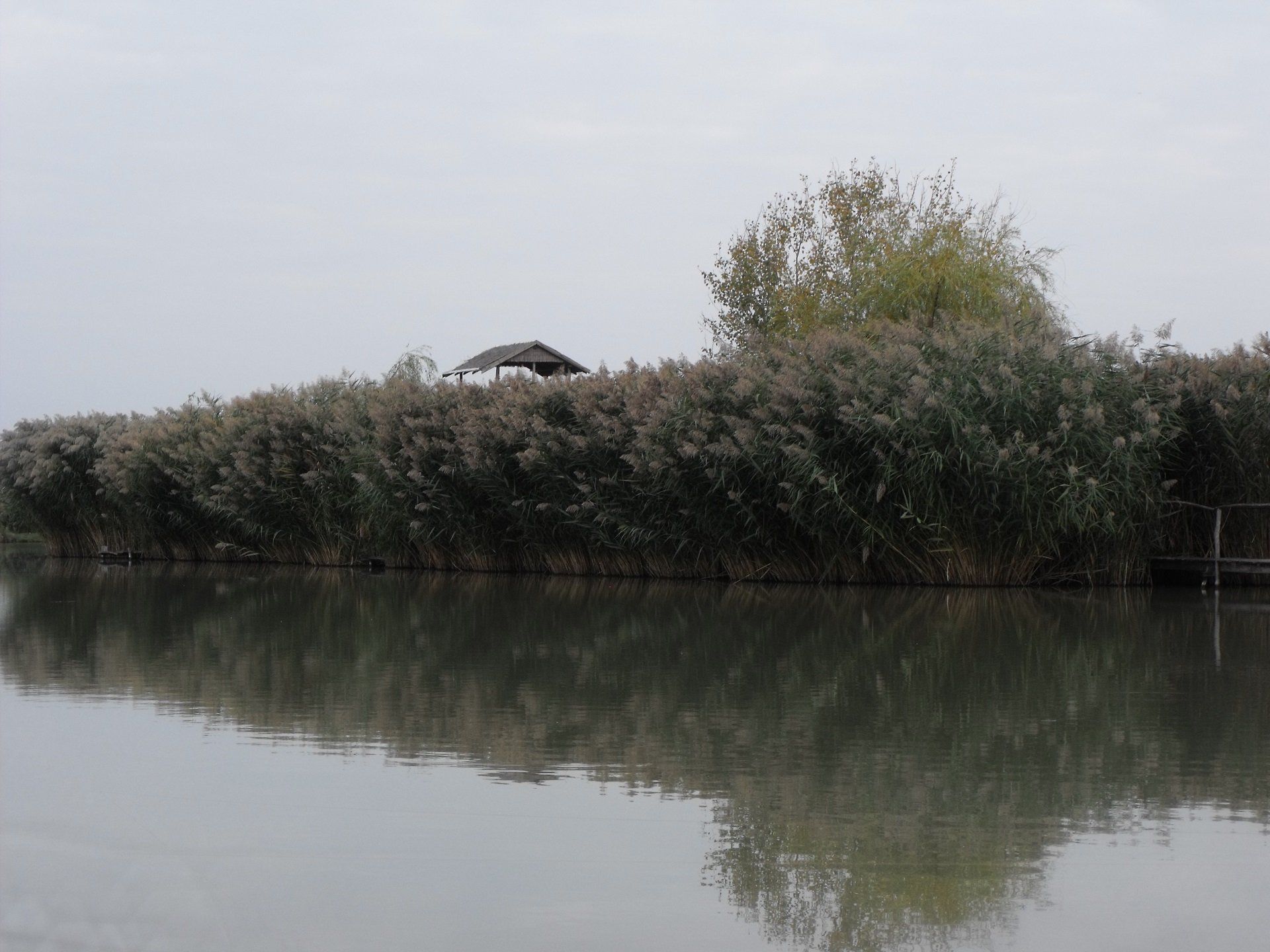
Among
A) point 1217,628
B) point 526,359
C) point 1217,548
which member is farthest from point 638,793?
point 526,359

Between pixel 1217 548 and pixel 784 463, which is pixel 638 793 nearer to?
pixel 784 463

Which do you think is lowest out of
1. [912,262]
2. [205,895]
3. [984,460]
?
[205,895]

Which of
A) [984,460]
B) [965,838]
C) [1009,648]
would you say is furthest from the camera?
[984,460]

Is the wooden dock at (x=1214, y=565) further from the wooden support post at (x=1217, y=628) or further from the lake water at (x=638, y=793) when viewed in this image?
the lake water at (x=638, y=793)

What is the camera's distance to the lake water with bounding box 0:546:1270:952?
Answer: 10.5 ft

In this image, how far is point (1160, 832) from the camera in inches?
156

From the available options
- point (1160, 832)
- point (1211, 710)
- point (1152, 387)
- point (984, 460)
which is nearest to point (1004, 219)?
point (1152, 387)

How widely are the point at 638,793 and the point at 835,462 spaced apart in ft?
33.8

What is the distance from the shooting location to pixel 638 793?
14.8 feet

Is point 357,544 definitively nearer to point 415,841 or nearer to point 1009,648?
point 1009,648

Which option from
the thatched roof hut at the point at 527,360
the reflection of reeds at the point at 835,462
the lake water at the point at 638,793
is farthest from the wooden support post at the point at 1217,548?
the thatched roof hut at the point at 527,360

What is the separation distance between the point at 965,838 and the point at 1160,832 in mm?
597

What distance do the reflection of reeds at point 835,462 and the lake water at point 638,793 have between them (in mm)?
4677

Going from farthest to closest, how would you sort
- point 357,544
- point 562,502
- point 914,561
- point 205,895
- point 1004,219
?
point 1004,219, point 357,544, point 562,502, point 914,561, point 205,895
